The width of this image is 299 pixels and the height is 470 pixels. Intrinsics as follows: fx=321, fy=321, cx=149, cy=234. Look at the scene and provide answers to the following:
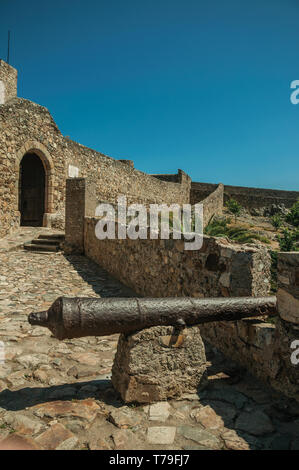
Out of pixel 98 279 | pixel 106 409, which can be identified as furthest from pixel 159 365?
pixel 98 279

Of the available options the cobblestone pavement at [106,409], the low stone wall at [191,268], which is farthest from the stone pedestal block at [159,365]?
the low stone wall at [191,268]

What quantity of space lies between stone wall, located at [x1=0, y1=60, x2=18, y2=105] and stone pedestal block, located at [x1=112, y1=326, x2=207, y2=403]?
64.8 feet

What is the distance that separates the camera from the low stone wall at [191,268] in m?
3.29

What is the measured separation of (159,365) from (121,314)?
1.82 feet

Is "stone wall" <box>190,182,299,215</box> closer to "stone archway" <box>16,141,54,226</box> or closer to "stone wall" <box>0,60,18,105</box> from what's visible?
"stone wall" <box>0,60,18,105</box>

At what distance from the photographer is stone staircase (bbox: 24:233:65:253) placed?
402 inches

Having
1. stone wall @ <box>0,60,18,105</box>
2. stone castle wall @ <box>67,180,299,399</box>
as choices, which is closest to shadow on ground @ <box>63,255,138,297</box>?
stone castle wall @ <box>67,180,299,399</box>

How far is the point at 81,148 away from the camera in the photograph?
15266 mm

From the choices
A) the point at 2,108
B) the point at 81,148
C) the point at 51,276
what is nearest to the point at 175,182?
the point at 81,148

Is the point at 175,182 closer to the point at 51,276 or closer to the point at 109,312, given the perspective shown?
the point at 51,276

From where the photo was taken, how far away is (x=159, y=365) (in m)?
2.55

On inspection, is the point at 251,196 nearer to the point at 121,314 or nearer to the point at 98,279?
the point at 98,279

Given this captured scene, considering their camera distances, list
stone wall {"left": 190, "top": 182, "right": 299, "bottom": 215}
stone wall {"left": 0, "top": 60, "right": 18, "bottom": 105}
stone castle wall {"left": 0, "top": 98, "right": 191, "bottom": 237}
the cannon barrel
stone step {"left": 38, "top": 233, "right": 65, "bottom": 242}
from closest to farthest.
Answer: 1. the cannon barrel
2. stone step {"left": 38, "top": 233, "right": 65, "bottom": 242}
3. stone castle wall {"left": 0, "top": 98, "right": 191, "bottom": 237}
4. stone wall {"left": 0, "top": 60, "right": 18, "bottom": 105}
5. stone wall {"left": 190, "top": 182, "right": 299, "bottom": 215}

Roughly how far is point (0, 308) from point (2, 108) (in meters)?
8.67
